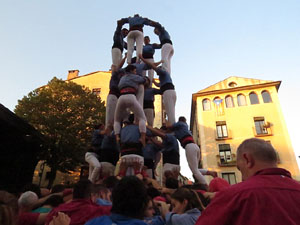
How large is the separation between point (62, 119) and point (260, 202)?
20924mm

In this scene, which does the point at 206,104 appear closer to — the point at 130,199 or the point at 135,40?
the point at 135,40

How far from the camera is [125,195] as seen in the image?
1896 mm

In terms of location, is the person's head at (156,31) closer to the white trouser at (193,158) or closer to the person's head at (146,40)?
the person's head at (146,40)

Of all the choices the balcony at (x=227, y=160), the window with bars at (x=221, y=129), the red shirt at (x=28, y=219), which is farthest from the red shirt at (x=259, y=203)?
the window with bars at (x=221, y=129)

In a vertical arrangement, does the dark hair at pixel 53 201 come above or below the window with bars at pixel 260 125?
below

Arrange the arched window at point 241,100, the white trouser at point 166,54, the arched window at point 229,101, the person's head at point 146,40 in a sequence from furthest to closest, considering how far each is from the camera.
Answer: the arched window at point 229,101 → the arched window at point 241,100 → the person's head at point 146,40 → the white trouser at point 166,54

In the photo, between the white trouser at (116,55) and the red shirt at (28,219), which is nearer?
the red shirt at (28,219)

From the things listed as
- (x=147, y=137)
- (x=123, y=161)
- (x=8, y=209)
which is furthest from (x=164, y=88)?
(x=8, y=209)

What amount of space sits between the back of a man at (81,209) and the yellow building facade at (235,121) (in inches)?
961

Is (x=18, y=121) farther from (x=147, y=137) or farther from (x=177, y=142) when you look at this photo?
(x=177, y=142)

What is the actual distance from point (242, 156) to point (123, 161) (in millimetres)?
4321

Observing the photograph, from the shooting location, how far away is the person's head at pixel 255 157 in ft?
5.52

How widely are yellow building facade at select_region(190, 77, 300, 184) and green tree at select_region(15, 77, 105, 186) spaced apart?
1439 cm

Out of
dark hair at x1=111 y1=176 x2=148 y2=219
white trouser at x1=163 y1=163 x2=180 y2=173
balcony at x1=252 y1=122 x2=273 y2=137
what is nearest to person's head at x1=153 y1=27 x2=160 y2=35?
white trouser at x1=163 y1=163 x2=180 y2=173
